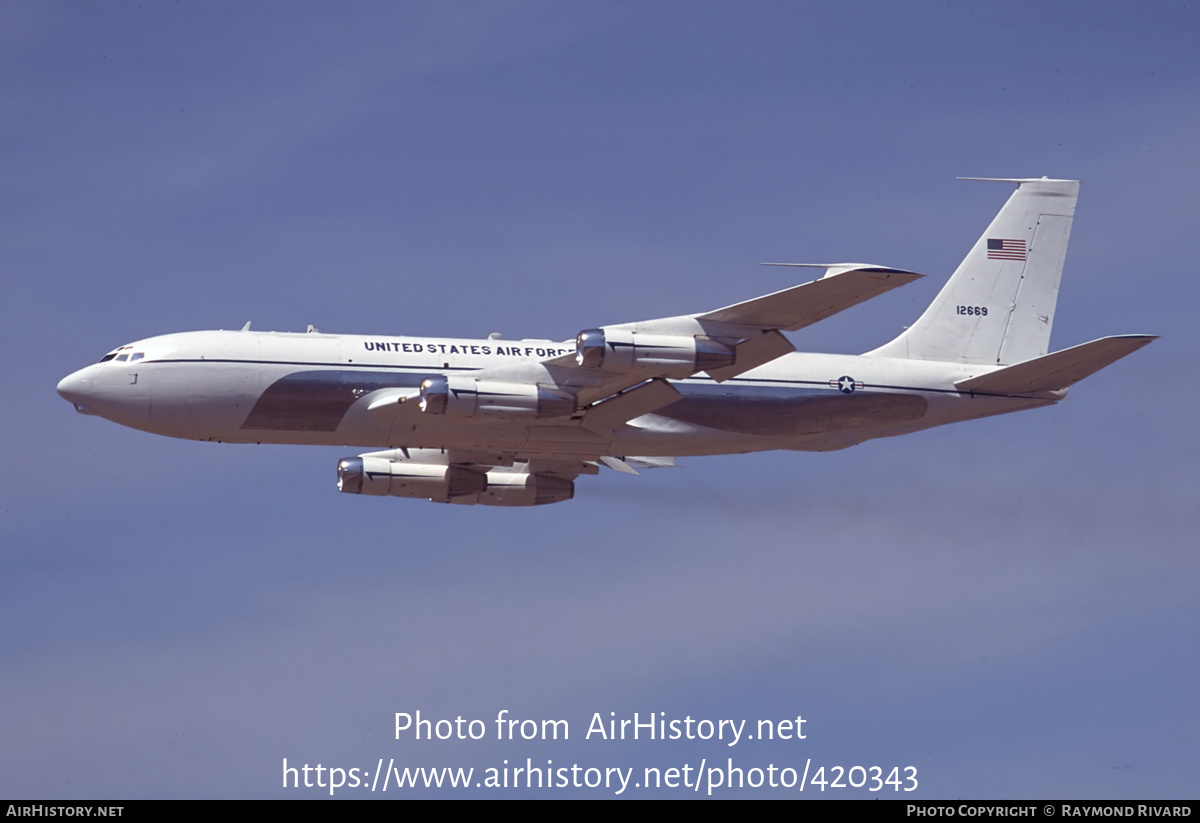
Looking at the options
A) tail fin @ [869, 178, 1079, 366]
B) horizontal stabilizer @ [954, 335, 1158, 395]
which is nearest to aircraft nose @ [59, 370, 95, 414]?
tail fin @ [869, 178, 1079, 366]

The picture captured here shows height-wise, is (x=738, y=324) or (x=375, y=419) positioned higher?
(x=738, y=324)

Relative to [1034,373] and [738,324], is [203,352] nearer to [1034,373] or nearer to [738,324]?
[738,324]

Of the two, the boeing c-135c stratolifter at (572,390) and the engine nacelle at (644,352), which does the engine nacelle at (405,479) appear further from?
the engine nacelle at (644,352)

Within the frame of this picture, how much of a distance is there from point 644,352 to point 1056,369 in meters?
14.1

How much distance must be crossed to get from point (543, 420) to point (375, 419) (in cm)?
492

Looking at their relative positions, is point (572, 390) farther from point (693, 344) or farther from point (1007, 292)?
point (1007, 292)

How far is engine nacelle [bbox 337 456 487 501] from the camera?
57219mm

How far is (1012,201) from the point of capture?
2397 inches

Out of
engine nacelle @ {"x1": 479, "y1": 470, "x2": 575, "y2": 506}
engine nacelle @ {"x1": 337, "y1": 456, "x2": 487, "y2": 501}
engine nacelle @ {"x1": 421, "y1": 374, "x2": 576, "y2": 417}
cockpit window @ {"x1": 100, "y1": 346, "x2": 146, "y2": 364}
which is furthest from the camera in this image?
engine nacelle @ {"x1": 479, "y1": 470, "x2": 575, "y2": 506}

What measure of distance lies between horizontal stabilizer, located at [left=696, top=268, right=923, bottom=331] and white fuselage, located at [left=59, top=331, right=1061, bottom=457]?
4.11 meters

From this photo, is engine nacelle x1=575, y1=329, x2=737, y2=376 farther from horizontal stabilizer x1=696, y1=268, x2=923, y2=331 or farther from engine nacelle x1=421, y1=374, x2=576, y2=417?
engine nacelle x1=421, y1=374, x2=576, y2=417

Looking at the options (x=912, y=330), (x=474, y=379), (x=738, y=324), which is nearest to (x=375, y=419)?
(x=474, y=379)
